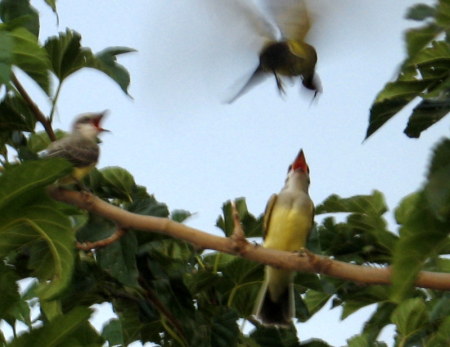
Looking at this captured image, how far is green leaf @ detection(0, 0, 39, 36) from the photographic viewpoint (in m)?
3.31

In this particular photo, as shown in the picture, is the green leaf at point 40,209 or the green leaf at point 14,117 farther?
the green leaf at point 14,117

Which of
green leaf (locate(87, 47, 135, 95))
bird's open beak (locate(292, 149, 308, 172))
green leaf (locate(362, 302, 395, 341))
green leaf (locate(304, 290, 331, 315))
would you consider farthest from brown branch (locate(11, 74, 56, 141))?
bird's open beak (locate(292, 149, 308, 172))

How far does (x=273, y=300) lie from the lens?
151 inches

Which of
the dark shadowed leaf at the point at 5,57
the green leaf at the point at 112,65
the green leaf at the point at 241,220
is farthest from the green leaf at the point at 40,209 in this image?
the green leaf at the point at 241,220

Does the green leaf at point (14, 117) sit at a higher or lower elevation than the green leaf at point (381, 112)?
lower

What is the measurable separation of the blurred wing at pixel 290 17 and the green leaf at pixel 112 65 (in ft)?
3.18

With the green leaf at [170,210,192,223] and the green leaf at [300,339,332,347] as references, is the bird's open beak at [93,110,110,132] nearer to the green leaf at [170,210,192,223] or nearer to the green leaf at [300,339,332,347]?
the green leaf at [170,210,192,223]

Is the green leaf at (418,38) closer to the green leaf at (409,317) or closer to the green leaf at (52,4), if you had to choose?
the green leaf at (52,4)

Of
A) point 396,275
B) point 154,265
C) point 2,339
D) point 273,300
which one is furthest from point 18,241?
point 396,275

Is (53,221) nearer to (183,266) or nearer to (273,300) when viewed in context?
(183,266)

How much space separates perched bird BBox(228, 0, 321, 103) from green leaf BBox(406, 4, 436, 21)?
0.88 feet

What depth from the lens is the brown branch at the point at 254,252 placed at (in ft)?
8.59

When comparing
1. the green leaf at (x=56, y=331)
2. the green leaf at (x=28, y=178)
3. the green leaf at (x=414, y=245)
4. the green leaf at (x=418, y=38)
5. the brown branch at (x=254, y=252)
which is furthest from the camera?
the green leaf at (x=56, y=331)

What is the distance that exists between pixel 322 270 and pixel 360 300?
99 cm
